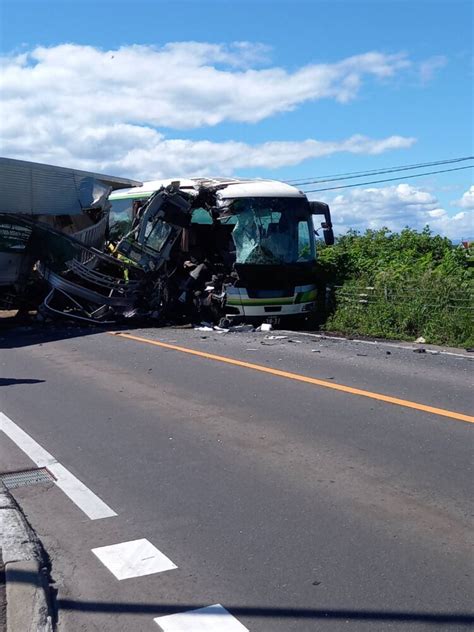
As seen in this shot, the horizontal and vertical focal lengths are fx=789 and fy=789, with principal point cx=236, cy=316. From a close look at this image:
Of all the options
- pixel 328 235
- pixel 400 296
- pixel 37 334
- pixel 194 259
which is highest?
pixel 328 235

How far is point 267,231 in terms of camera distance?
17.5 metres

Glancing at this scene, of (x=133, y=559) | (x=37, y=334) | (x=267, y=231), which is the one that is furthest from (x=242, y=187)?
(x=133, y=559)

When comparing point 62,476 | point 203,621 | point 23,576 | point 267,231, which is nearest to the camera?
point 203,621

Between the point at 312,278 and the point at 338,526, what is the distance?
12954 mm

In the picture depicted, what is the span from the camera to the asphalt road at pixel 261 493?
4.29 metres

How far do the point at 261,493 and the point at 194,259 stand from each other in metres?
13.2

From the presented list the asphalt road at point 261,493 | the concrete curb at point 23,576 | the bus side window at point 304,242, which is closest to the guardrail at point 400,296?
the bus side window at point 304,242

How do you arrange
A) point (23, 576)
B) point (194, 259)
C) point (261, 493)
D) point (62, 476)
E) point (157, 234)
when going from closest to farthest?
point (23, 576)
point (261, 493)
point (62, 476)
point (157, 234)
point (194, 259)

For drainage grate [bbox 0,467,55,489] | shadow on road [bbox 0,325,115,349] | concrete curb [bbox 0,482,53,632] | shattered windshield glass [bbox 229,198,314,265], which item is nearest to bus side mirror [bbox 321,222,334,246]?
shattered windshield glass [bbox 229,198,314,265]

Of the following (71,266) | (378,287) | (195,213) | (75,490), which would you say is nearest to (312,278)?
(378,287)

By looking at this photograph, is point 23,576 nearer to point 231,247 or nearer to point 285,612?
point 285,612

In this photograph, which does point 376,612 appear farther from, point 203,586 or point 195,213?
point 195,213

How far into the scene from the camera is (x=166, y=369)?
11891mm

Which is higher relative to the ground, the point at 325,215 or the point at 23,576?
the point at 325,215
